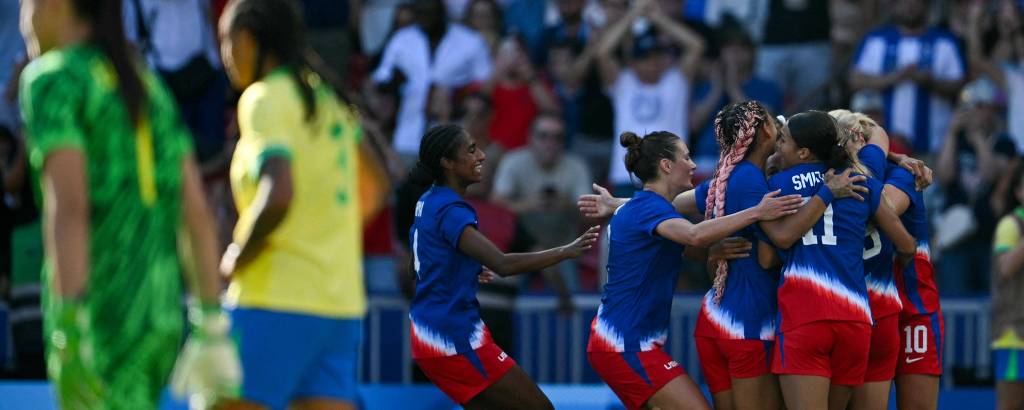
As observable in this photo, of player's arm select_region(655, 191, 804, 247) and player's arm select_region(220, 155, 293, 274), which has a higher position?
player's arm select_region(220, 155, 293, 274)

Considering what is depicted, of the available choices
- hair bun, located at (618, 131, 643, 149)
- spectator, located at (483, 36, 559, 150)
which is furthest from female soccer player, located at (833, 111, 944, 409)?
spectator, located at (483, 36, 559, 150)

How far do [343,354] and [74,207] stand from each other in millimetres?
1388

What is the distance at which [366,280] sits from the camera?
12367mm

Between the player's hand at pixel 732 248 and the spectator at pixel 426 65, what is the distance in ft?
19.7

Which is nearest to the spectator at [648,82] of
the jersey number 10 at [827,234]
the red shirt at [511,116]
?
the red shirt at [511,116]

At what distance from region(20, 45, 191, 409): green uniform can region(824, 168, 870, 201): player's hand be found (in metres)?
3.53

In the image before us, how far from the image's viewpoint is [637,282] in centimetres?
729

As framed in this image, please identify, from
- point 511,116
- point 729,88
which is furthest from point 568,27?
point 729,88

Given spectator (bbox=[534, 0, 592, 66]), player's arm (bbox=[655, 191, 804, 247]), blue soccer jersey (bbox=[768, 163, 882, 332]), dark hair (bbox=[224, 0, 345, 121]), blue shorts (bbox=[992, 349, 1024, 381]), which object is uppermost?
dark hair (bbox=[224, 0, 345, 121])

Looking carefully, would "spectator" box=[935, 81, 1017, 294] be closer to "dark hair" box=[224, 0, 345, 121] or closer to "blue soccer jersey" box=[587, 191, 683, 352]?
"blue soccer jersey" box=[587, 191, 683, 352]

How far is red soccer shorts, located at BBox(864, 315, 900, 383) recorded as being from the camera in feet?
24.8

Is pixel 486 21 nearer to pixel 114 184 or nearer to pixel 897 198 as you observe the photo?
pixel 897 198

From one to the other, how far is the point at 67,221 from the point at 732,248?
382 cm

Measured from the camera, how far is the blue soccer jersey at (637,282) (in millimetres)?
7266
